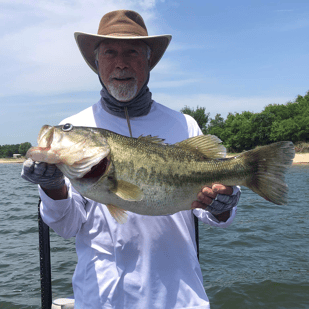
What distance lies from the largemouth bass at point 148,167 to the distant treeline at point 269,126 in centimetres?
6187

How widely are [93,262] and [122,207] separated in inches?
30.3

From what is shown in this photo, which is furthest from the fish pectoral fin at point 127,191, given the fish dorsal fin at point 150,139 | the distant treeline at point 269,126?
the distant treeline at point 269,126

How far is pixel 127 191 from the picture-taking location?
2389 millimetres

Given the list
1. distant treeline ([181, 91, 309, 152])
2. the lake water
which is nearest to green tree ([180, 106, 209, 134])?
distant treeline ([181, 91, 309, 152])

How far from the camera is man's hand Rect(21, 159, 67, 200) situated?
2.33 meters

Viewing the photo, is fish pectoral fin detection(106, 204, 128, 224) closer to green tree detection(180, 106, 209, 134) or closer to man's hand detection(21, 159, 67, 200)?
man's hand detection(21, 159, 67, 200)

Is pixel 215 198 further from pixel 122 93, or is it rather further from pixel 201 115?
pixel 201 115

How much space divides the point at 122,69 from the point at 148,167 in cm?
109

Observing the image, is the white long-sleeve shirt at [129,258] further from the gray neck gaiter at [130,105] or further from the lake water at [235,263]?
the lake water at [235,263]

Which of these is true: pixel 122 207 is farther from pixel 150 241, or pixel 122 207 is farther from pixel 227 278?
pixel 227 278

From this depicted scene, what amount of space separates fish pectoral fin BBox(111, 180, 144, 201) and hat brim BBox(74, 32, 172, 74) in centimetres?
143

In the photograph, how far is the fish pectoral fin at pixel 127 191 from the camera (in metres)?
2.37

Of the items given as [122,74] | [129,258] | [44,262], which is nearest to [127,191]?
[129,258]

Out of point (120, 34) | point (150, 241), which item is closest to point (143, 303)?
point (150, 241)
